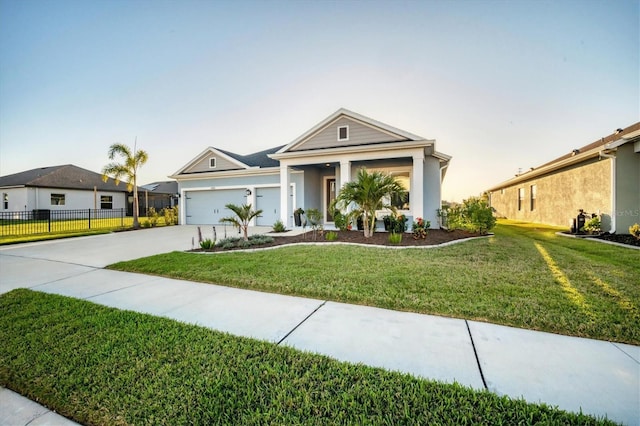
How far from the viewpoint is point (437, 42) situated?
31.3 ft

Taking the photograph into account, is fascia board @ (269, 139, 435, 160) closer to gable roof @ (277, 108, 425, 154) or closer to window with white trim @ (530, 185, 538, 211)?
gable roof @ (277, 108, 425, 154)

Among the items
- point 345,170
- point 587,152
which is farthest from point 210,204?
point 587,152

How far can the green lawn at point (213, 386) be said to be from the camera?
171cm

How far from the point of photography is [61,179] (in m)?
23.5

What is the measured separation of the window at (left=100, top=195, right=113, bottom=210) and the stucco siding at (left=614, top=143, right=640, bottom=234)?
35.8 metres

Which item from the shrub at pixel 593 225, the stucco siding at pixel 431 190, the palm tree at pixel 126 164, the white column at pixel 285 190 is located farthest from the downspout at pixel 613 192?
the palm tree at pixel 126 164

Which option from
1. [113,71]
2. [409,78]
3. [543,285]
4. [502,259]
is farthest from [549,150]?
[113,71]

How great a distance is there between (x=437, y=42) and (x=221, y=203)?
14.2m

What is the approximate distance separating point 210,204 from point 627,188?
65.9ft

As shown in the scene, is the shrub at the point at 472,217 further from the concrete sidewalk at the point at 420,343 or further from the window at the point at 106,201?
the window at the point at 106,201

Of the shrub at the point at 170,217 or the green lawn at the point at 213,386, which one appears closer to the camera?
the green lawn at the point at 213,386

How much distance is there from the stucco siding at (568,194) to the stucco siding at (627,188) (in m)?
0.44

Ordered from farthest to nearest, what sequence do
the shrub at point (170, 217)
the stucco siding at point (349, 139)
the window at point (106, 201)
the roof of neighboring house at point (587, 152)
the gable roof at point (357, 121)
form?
the window at point (106, 201) < the shrub at point (170, 217) < the stucco siding at point (349, 139) < the gable roof at point (357, 121) < the roof of neighboring house at point (587, 152)

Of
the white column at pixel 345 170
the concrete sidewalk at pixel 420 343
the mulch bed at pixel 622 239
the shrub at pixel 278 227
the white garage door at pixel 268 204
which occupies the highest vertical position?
the white column at pixel 345 170
